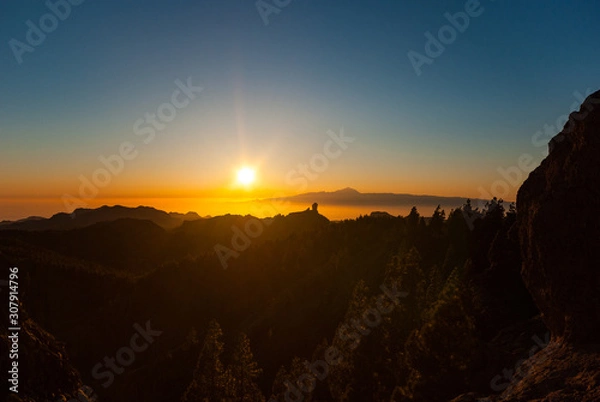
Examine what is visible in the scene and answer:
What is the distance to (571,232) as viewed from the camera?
16.7 m

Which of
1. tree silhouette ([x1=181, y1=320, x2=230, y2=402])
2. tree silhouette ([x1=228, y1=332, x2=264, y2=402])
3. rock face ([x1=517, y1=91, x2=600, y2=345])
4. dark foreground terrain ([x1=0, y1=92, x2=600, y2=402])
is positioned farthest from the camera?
tree silhouette ([x1=228, y1=332, x2=264, y2=402])

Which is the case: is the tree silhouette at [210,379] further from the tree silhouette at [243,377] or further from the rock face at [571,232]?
the rock face at [571,232]

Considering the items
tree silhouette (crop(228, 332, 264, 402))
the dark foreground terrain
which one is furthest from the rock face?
tree silhouette (crop(228, 332, 264, 402))

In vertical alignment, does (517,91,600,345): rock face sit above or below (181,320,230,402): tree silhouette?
above

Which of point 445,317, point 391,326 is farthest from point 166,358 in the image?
point 445,317

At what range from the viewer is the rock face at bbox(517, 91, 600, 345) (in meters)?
Result: 16.0

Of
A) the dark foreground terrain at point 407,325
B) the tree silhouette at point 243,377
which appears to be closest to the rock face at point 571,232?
the dark foreground terrain at point 407,325

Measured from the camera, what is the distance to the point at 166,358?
11531 centimetres

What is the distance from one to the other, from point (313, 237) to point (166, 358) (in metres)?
80.6

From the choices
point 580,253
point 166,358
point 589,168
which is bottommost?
point 166,358

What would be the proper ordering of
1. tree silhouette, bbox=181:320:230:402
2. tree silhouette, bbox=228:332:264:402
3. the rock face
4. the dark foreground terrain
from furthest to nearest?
tree silhouette, bbox=228:332:264:402 → tree silhouette, bbox=181:320:230:402 → the dark foreground terrain → the rock face

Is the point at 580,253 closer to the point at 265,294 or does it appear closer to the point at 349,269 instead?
the point at 349,269

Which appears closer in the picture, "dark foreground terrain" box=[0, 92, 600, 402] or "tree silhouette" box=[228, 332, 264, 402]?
"dark foreground terrain" box=[0, 92, 600, 402]

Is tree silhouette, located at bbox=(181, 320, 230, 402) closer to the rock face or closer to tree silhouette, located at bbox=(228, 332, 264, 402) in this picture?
tree silhouette, located at bbox=(228, 332, 264, 402)
